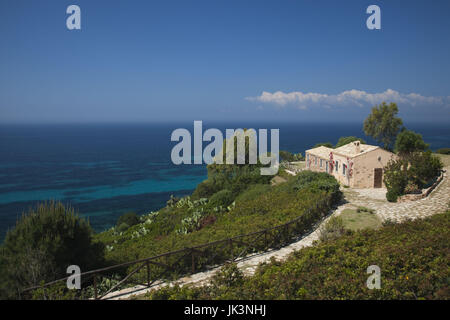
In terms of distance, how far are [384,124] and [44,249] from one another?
42.8 m

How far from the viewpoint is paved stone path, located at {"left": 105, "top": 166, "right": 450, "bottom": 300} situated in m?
9.25

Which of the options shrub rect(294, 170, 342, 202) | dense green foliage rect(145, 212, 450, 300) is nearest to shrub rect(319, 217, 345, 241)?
dense green foliage rect(145, 212, 450, 300)

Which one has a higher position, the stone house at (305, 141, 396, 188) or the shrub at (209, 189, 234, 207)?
the stone house at (305, 141, 396, 188)

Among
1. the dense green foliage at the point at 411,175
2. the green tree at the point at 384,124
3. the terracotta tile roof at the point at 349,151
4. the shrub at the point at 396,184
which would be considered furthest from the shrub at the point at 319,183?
the green tree at the point at 384,124

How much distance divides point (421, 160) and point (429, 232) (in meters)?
13.1

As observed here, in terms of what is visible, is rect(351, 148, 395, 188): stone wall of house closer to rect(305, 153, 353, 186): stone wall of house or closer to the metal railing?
rect(305, 153, 353, 186): stone wall of house

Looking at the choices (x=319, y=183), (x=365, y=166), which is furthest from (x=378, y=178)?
(x=319, y=183)

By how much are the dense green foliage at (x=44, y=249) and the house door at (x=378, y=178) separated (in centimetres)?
2277

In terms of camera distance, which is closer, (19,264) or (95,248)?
(19,264)

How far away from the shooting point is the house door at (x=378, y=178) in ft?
81.9

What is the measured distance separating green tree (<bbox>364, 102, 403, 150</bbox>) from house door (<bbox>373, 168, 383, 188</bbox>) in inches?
735
